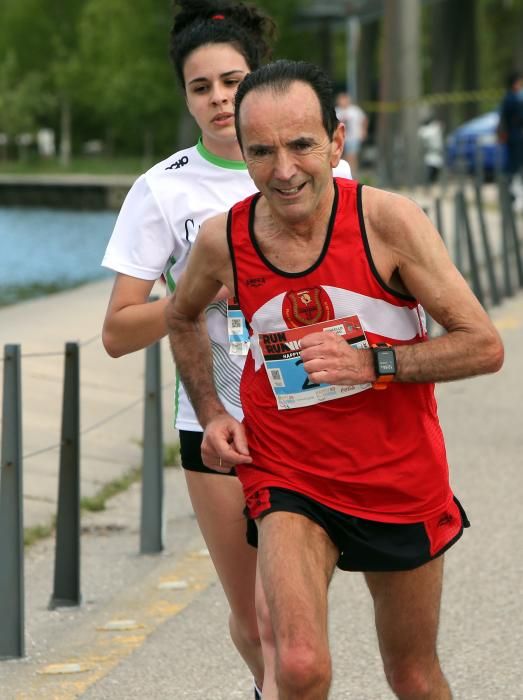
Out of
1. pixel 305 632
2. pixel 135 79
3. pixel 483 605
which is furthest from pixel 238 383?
pixel 135 79

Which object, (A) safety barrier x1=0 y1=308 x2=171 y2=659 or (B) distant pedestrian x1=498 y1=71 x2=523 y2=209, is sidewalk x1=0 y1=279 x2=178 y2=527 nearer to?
(A) safety barrier x1=0 y1=308 x2=171 y2=659

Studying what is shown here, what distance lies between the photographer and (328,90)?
13.0 ft

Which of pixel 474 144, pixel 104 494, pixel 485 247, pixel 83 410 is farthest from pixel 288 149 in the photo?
pixel 474 144

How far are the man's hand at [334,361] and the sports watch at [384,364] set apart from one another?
0.4 inches

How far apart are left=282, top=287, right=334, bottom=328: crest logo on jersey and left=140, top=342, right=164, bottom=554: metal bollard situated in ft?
13.0

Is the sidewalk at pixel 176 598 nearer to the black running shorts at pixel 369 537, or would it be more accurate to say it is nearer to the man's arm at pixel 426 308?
the black running shorts at pixel 369 537

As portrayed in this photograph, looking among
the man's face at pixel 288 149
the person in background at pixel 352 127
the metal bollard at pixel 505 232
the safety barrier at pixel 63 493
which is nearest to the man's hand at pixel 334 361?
the man's face at pixel 288 149

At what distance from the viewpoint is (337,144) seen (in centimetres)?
398

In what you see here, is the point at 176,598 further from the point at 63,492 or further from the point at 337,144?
the point at 337,144

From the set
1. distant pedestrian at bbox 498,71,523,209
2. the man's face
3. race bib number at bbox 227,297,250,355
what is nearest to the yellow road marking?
race bib number at bbox 227,297,250,355

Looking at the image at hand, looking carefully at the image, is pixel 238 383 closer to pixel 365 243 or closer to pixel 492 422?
pixel 365 243

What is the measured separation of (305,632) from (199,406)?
0.73m

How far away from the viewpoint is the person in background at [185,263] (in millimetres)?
4516

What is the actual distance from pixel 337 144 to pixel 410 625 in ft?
3.59
